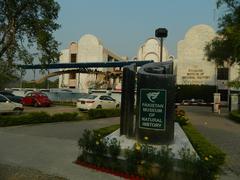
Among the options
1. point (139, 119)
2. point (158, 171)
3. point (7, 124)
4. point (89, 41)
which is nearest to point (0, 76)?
point (7, 124)

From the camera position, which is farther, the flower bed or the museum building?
the museum building

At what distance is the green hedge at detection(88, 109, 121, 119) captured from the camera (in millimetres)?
28781

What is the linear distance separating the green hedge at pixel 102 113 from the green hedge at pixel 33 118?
1.90 metres

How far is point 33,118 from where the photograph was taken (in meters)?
23.0

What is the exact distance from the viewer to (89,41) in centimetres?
8156

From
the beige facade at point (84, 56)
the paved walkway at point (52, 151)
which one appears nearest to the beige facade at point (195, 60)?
the beige facade at point (84, 56)

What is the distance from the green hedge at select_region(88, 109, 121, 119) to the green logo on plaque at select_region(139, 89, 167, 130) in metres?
17.4

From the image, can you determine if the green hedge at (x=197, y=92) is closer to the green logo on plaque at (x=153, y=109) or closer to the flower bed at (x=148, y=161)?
the green logo on plaque at (x=153, y=109)

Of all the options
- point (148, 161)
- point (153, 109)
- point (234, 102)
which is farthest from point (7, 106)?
point (148, 161)

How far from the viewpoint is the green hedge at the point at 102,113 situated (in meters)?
28.8

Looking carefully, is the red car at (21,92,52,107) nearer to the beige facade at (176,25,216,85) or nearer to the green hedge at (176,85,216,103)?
the green hedge at (176,85,216,103)

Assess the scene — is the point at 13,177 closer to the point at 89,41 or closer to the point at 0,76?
the point at 0,76

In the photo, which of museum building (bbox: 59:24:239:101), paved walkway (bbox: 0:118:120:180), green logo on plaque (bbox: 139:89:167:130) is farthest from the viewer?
museum building (bbox: 59:24:239:101)

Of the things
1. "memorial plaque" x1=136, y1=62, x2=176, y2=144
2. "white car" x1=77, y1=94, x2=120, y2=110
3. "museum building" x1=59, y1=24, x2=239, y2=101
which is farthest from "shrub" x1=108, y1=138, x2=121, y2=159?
"museum building" x1=59, y1=24, x2=239, y2=101
